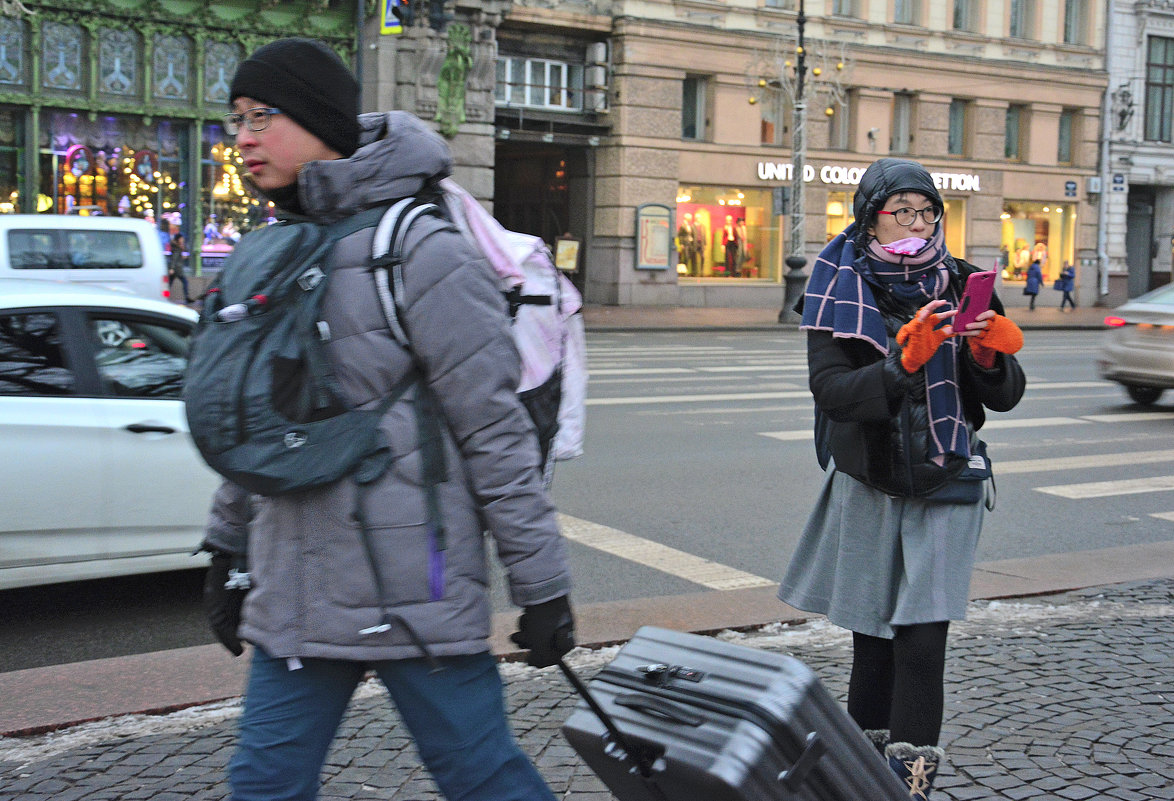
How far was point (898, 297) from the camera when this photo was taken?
3.48 m

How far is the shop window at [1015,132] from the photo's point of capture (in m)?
38.3

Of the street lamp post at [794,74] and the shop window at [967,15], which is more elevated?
the shop window at [967,15]

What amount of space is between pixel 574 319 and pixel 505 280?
0.22 meters

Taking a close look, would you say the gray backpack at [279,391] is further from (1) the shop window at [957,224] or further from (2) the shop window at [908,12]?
(1) the shop window at [957,224]

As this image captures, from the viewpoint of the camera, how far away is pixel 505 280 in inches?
99.7

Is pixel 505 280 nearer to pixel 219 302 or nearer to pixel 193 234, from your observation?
pixel 219 302

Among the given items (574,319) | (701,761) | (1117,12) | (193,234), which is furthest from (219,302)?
(1117,12)

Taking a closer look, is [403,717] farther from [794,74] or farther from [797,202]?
[794,74]

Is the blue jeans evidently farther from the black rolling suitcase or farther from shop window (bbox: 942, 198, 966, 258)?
shop window (bbox: 942, 198, 966, 258)

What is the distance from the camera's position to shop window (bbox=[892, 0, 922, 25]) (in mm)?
36062

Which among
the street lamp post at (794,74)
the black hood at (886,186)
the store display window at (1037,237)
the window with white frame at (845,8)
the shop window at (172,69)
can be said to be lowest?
the black hood at (886,186)

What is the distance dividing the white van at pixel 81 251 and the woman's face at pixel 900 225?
13.1m

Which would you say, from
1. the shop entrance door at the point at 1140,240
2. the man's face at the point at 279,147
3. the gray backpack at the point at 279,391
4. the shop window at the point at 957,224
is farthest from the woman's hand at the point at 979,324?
the shop entrance door at the point at 1140,240

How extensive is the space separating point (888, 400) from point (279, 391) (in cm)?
163
